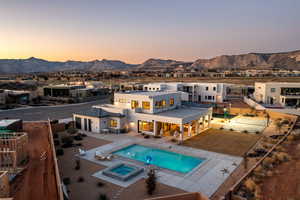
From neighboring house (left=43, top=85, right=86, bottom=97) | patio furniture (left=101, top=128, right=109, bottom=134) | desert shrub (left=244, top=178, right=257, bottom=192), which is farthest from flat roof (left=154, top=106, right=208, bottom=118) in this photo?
neighboring house (left=43, top=85, right=86, bottom=97)

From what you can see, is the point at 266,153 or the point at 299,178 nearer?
the point at 299,178

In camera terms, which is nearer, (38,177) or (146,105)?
(38,177)

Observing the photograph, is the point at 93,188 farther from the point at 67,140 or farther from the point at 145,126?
the point at 145,126

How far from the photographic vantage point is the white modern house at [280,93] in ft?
123

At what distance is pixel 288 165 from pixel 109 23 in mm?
57855

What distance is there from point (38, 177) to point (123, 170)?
5412 millimetres

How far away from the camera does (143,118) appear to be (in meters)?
23.2

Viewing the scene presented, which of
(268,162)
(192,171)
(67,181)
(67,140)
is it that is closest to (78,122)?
(67,140)

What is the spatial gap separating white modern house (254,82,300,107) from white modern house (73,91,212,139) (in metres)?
21.2

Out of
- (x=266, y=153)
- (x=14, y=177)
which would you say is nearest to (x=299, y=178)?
(x=266, y=153)

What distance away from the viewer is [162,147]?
18812 mm

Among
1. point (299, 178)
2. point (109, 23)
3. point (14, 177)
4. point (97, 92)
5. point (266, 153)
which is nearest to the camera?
point (14, 177)

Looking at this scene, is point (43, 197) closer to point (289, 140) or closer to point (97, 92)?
point (289, 140)

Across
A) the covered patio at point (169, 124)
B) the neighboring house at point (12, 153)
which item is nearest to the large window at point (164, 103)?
the covered patio at point (169, 124)
